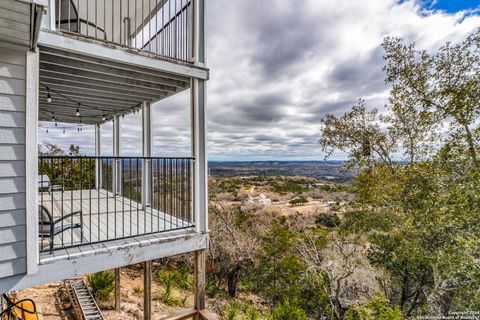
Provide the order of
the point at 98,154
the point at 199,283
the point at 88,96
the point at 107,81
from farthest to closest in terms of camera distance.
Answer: the point at 98,154
the point at 88,96
the point at 107,81
the point at 199,283

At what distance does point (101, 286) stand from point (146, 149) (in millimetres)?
4941

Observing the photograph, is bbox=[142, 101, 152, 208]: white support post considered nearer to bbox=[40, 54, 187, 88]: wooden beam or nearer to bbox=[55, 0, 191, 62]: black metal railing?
bbox=[55, 0, 191, 62]: black metal railing

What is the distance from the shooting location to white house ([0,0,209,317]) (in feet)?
7.51

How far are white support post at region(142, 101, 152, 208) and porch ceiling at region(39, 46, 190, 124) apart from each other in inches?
11.9

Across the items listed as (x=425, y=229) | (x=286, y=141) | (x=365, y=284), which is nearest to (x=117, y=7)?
(x=425, y=229)

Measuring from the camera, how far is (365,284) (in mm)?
9133


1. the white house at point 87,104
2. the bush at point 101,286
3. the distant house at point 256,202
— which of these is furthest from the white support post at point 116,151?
the distant house at point 256,202

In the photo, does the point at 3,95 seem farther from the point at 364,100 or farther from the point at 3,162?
the point at 364,100

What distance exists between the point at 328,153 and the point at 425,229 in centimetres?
482

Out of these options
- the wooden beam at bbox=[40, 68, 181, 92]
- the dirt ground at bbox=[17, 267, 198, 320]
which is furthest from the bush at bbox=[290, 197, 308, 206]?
the wooden beam at bbox=[40, 68, 181, 92]

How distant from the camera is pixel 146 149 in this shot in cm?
525

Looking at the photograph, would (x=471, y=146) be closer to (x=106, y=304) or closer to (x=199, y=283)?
(x=199, y=283)

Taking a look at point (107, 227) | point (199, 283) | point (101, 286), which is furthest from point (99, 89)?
point (101, 286)

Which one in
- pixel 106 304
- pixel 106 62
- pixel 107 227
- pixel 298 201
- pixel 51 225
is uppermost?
pixel 106 62
